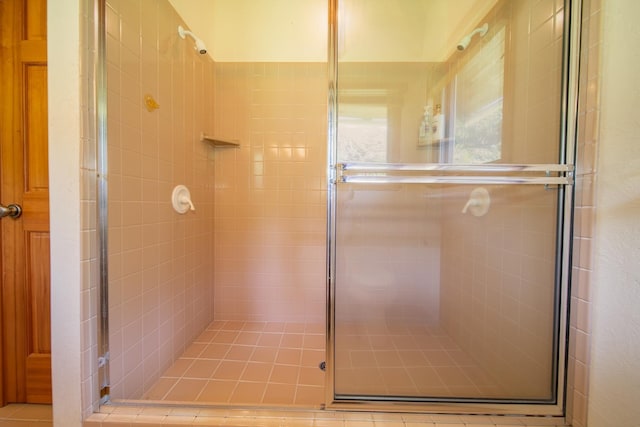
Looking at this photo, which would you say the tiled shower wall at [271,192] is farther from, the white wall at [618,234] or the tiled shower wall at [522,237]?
the white wall at [618,234]

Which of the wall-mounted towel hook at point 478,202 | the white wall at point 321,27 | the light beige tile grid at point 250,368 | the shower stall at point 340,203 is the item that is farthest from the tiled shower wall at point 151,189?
the wall-mounted towel hook at point 478,202

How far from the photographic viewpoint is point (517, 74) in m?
1.04

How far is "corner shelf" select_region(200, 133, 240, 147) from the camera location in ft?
4.91

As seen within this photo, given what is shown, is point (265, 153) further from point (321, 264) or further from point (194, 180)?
point (321, 264)

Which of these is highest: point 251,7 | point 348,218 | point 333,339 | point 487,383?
point 251,7

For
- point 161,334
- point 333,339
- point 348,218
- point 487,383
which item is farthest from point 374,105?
point 161,334

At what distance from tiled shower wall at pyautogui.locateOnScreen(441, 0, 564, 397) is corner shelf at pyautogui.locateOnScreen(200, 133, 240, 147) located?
5.08ft

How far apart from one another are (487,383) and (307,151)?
163cm

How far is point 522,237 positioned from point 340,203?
81 centimetres

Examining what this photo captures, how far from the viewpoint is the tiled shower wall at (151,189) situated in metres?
0.90

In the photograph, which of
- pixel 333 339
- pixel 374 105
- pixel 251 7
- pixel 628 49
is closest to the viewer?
pixel 628 49

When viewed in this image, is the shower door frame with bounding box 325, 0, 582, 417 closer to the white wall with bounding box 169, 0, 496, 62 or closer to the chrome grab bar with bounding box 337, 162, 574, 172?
the chrome grab bar with bounding box 337, 162, 574, 172

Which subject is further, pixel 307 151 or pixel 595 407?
pixel 307 151

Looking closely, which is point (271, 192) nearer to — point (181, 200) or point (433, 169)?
point (181, 200)
